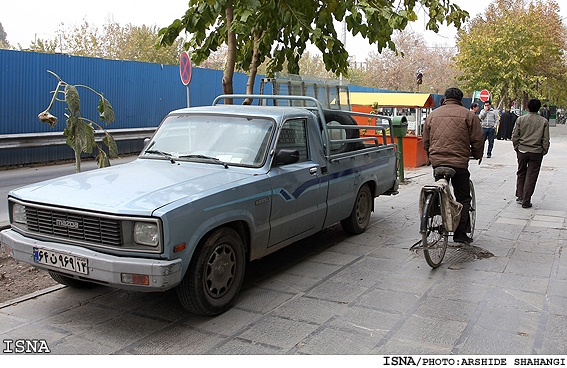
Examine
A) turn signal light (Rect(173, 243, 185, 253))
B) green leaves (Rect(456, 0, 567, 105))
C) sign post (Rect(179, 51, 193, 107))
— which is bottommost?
turn signal light (Rect(173, 243, 185, 253))

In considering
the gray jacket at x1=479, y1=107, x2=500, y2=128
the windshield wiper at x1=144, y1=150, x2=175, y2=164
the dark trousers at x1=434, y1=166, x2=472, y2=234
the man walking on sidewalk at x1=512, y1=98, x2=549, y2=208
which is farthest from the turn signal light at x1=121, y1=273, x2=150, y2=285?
the gray jacket at x1=479, y1=107, x2=500, y2=128

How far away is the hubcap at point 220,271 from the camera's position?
4.35 metres

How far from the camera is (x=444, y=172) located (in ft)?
19.8

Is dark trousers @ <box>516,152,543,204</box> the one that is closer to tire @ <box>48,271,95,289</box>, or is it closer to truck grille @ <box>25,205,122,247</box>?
tire @ <box>48,271,95,289</box>

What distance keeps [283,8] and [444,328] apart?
5212mm

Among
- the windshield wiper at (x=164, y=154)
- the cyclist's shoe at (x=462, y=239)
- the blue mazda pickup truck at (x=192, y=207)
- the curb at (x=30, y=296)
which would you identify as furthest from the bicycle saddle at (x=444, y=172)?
the curb at (x=30, y=296)

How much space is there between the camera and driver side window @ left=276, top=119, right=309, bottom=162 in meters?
5.46

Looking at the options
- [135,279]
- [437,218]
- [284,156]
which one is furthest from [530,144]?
[135,279]

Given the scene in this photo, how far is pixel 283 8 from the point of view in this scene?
7.64m

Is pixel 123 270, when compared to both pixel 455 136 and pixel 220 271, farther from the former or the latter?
pixel 455 136

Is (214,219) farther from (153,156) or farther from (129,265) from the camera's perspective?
(153,156)

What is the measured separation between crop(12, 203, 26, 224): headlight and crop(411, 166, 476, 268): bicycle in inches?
150

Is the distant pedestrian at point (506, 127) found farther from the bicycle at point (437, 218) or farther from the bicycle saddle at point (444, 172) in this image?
the bicycle at point (437, 218)

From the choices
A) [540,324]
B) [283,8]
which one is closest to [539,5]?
[283,8]
